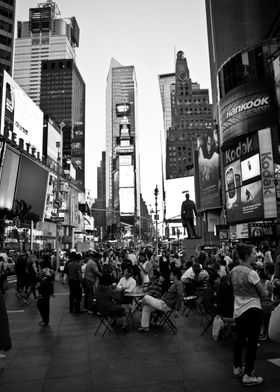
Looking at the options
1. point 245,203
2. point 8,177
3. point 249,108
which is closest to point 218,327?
point 245,203

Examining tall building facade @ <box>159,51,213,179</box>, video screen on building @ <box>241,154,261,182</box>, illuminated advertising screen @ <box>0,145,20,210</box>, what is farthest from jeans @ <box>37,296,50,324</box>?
tall building facade @ <box>159,51,213,179</box>

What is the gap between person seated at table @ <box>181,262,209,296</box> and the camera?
11.5 meters

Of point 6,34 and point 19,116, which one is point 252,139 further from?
point 6,34

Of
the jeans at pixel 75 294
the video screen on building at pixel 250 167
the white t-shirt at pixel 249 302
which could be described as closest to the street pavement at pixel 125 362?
the white t-shirt at pixel 249 302

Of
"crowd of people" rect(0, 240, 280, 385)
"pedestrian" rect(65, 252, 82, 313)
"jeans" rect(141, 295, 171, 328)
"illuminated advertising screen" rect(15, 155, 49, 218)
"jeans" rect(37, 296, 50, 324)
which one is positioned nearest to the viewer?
"crowd of people" rect(0, 240, 280, 385)

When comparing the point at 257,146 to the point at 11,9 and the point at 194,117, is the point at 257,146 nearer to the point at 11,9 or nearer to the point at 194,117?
the point at 11,9

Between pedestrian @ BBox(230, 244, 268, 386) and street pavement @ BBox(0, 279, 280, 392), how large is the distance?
219 mm

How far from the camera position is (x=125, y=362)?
6121mm

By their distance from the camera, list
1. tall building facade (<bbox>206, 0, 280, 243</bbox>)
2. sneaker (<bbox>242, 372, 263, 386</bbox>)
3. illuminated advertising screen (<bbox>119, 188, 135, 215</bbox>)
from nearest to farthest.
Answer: sneaker (<bbox>242, 372, 263, 386</bbox>)
tall building facade (<bbox>206, 0, 280, 243</bbox>)
illuminated advertising screen (<bbox>119, 188, 135, 215</bbox>)

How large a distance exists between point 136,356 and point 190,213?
30695mm

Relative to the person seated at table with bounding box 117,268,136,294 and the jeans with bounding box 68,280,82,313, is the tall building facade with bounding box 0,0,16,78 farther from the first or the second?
the person seated at table with bounding box 117,268,136,294

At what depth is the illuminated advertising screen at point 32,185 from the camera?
58.4 metres

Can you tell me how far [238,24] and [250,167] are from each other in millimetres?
108121

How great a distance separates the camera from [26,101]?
247ft
